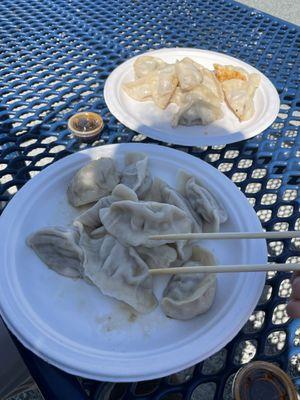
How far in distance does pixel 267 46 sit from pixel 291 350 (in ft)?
7.93

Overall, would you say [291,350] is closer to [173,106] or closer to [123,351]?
[123,351]

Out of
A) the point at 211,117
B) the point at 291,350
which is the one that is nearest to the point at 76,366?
the point at 291,350

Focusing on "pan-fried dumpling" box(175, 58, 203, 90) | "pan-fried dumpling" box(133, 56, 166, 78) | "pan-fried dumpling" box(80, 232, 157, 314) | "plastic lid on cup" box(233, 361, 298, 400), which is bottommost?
"plastic lid on cup" box(233, 361, 298, 400)

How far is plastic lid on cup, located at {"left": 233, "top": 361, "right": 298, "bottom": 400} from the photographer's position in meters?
1.16

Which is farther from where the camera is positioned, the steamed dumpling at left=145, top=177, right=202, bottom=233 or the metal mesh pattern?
the steamed dumpling at left=145, top=177, right=202, bottom=233

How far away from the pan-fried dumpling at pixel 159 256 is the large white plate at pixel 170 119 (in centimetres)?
73

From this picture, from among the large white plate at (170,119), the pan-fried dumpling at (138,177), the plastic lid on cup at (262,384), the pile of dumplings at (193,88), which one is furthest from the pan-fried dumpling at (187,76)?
the plastic lid on cup at (262,384)

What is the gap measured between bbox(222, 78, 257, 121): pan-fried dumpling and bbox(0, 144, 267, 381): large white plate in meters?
0.71

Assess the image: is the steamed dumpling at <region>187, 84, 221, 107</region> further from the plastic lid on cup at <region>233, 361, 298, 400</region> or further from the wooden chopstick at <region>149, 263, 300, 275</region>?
the plastic lid on cup at <region>233, 361, 298, 400</region>

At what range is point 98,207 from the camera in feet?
5.28

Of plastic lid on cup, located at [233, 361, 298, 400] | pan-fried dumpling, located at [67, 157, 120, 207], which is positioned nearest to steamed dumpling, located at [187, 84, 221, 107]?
pan-fried dumpling, located at [67, 157, 120, 207]

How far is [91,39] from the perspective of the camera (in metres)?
2.89

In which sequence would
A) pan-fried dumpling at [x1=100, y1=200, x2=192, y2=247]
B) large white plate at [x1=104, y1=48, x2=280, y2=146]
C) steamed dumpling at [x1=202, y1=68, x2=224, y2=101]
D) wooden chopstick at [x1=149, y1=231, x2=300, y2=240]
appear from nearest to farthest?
wooden chopstick at [x1=149, y1=231, x2=300, y2=240] < pan-fried dumpling at [x1=100, y1=200, x2=192, y2=247] < large white plate at [x1=104, y1=48, x2=280, y2=146] < steamed dumpling at [x1=202, y1=68, x2=224, y2=101]

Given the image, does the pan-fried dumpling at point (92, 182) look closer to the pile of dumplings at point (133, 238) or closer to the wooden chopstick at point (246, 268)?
the pile of dumplings at point (133, 238)
